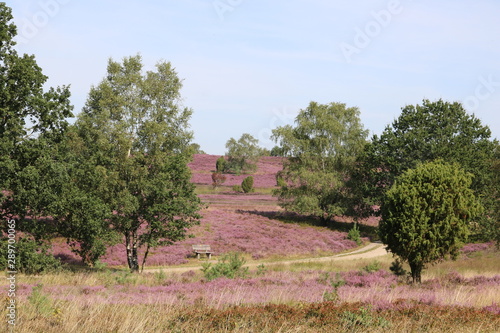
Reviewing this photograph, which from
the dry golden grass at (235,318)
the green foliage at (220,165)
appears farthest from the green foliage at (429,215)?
the green foliage at (220,165)

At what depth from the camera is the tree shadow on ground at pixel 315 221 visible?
180 feet

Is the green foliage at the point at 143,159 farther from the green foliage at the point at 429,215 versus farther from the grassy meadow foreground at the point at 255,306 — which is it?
the green foliage at the point at 429,215

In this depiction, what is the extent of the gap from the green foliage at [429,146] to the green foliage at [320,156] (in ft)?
12.8

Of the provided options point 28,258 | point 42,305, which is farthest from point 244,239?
point 42,305

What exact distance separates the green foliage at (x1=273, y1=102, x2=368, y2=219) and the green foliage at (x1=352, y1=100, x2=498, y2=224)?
154 inches

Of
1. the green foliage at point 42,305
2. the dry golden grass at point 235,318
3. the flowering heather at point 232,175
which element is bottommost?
the dry golden grass at point 235,318

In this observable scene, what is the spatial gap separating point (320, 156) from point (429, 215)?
3787cm

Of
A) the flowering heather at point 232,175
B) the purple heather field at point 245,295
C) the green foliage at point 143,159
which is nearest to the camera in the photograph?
the purple heather field at point 245,295

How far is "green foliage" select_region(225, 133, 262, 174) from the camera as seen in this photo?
102438 mm

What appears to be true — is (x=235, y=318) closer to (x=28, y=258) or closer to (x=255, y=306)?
(x=255, y=306)

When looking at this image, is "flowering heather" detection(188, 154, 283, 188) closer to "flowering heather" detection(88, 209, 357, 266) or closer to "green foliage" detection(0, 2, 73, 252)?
"flowering heather" detection(88, 209, 357, 266)

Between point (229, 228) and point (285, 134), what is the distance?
1564cm

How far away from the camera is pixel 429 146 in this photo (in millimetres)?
46719

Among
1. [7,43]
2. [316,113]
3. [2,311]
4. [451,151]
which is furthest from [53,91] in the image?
[316,113]
